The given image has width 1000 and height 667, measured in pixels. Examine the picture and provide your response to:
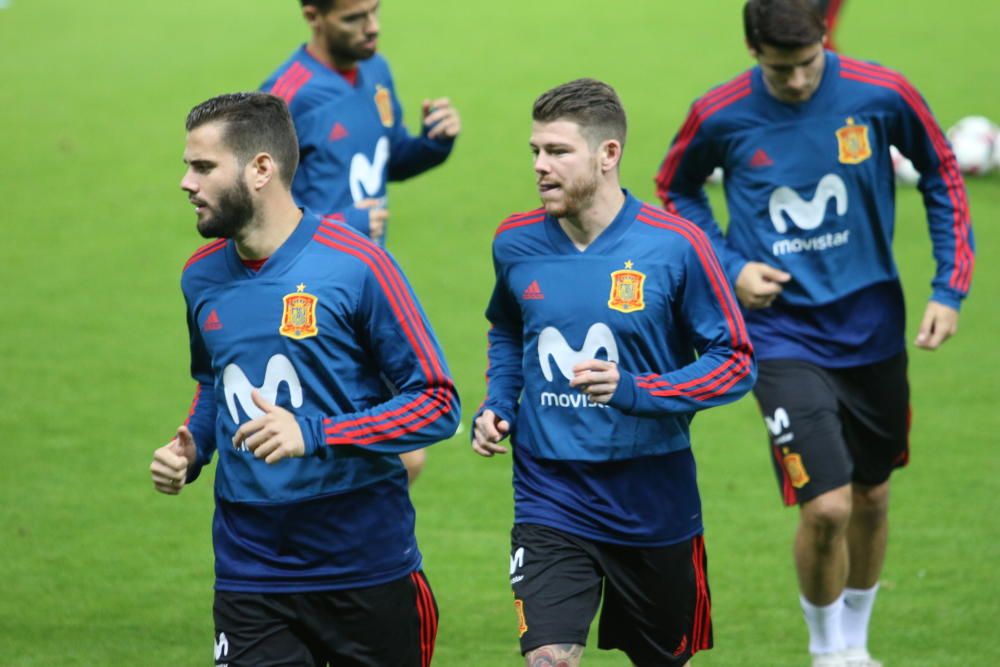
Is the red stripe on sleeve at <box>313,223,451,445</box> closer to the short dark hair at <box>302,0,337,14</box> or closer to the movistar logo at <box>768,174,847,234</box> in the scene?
the movistar logo at <box>768,174,847,234</box>

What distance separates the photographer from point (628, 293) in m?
5.05

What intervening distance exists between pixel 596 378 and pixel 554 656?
0.84 meters

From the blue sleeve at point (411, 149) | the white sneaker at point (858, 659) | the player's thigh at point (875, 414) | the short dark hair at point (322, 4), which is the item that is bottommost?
the white sneaker at point (858, 659)

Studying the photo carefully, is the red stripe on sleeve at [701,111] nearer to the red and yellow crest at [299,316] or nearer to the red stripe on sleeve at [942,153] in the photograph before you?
the red stripe on sleeve at [942,153]

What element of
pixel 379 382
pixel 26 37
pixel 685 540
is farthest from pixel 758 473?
pixel 26 37

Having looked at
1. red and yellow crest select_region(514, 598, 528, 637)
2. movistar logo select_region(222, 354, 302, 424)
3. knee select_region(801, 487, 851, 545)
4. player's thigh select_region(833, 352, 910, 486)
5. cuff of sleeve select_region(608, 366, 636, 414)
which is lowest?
red and yellow crest select_region(514, 598, 528, 637)

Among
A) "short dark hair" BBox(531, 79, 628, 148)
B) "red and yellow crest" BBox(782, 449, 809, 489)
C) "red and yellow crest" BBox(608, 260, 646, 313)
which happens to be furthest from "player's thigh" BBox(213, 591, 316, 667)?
"red and yellow crest" BBox(782, 449, 809, 489)

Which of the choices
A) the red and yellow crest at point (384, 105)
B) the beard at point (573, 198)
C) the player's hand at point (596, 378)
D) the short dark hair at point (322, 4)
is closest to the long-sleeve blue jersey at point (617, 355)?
the beard at point (573, 198)

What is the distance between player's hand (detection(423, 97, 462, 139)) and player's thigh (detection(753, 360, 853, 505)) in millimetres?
2056

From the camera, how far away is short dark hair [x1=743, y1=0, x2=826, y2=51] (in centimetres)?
593

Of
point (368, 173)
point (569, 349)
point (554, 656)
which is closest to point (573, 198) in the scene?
point (569, 349)

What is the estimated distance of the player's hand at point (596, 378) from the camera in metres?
4.64

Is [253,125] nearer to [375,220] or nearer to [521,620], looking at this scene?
[521,620]

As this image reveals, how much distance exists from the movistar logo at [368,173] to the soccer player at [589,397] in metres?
2.11
